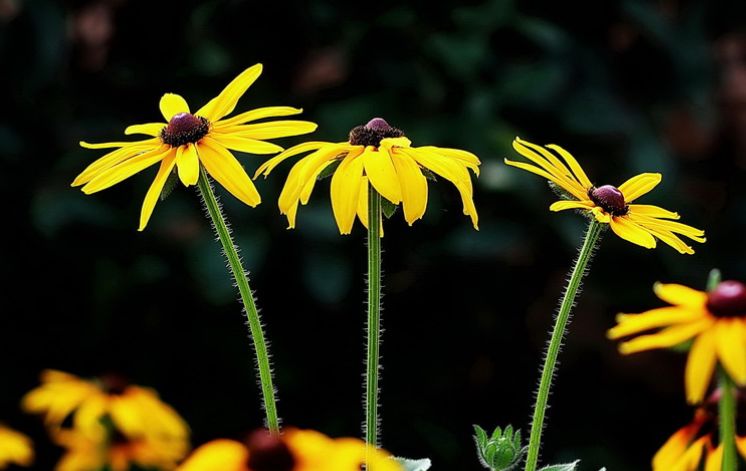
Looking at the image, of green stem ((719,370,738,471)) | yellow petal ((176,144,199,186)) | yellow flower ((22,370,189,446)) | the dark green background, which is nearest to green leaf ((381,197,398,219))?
yellow petal ((176,144,199,186))

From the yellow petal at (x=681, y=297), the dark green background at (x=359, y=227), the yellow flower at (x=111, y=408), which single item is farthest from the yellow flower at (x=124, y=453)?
the yellow petal at (x=681, y=297)

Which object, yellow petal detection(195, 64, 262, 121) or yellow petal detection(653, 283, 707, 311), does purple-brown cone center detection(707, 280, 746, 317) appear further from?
yellow petal detection(195, 64, 262, 121)

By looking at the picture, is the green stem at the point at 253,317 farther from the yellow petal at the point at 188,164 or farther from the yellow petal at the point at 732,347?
the yellow petal at the point at 732,347

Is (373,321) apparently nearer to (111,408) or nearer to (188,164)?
(188,164)

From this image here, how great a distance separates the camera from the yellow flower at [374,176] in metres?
0.66

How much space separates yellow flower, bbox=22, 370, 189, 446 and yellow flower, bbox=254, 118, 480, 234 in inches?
30.8

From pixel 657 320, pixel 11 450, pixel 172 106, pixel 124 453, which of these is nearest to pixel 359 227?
pixel 124 453

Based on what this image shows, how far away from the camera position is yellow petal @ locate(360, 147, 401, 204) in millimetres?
646

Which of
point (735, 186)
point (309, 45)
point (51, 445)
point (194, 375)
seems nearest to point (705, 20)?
point (735, 186)

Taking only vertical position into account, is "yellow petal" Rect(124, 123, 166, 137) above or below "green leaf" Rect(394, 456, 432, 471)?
above

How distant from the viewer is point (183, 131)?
2.40 feet

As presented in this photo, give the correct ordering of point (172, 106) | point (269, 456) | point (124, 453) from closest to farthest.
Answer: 1. point (269, 456)
2. point (172, 106)
3. point (124, 453)

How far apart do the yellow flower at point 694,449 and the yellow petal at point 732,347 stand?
11 centimetres

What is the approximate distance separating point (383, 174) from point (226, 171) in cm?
10
